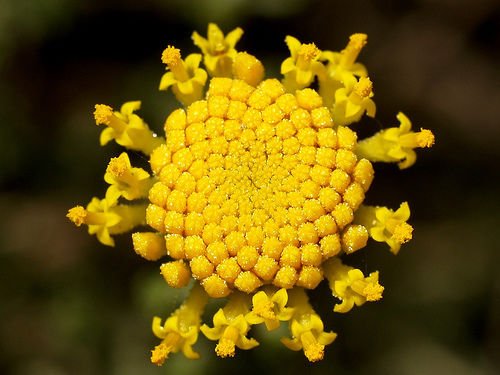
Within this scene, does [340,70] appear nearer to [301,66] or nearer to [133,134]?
[301,66]

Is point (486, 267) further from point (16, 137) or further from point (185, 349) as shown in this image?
point (16, 137)

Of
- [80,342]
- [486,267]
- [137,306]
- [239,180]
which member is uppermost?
[239,180]

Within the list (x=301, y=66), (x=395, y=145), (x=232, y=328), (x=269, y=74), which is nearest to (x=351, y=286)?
(x=232, y=328)

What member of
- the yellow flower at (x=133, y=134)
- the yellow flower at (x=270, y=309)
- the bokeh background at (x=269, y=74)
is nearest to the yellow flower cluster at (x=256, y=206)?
the yellow flower at (x=270, y=309)

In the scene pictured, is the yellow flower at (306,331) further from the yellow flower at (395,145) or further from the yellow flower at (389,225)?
the yellow flower at (395,145)

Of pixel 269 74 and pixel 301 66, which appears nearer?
pixel 301 66

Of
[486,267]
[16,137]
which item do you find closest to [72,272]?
[16,137]
